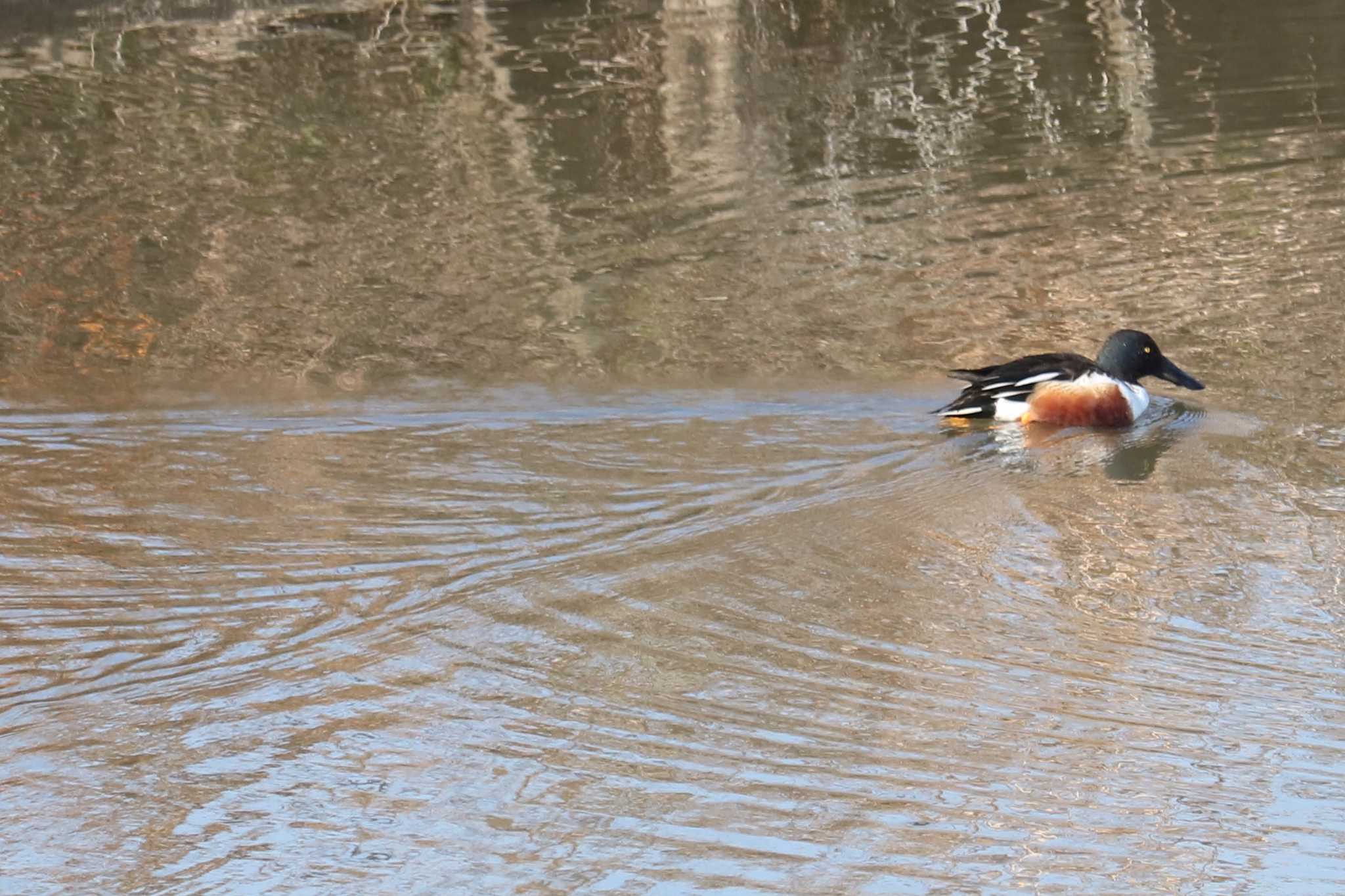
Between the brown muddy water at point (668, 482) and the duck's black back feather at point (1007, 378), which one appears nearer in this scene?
the brown muddy water at point (668, 482)

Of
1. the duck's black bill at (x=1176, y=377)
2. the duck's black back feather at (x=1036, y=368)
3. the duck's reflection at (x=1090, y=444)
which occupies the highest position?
the duck's black back feather at (x=1036, y=368)

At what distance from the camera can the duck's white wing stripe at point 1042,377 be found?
8.23m

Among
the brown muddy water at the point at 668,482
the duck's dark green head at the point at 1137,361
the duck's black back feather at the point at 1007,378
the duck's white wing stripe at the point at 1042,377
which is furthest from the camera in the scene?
the duck's dark green head at the point at 1137,361

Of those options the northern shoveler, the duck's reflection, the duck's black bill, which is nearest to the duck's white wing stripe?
the northern shoveler

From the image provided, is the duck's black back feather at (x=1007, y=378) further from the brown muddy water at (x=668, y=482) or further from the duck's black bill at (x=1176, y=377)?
the duck's black bill at (x=1176, y=377)

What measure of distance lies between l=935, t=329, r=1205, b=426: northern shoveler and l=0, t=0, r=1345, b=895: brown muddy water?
15 centimetres

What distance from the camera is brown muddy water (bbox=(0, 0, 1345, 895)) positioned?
4.70 metres

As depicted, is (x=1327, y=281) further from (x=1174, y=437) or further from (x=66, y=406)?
(x=66, y=406)

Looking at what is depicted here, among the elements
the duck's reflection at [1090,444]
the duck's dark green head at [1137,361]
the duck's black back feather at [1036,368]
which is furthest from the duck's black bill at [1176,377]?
the duck's black back feather at [1036,368]

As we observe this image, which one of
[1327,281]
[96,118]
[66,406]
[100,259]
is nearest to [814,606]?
[66,406]

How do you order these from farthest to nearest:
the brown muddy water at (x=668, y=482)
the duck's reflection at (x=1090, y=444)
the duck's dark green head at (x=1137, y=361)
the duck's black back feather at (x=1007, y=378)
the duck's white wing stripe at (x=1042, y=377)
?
the duck's dark green head at (x=1137, y=361) → the duck's white wing stripe at (x=1042, y=377) → the duck's black back feather at (x=1007, y=378) → the duck's reflection at (x=1090, y=444) → the brown muddy water at (x=668, y=482)

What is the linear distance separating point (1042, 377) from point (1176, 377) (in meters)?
0.72

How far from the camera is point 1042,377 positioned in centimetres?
826

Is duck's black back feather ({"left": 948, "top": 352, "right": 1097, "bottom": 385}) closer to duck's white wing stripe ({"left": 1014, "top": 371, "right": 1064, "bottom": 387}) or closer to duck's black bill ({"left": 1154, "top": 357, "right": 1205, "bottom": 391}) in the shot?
duck's white wing stripe ({"left": 1014, "top": 371, "right": 1064, "bottom": 387})
